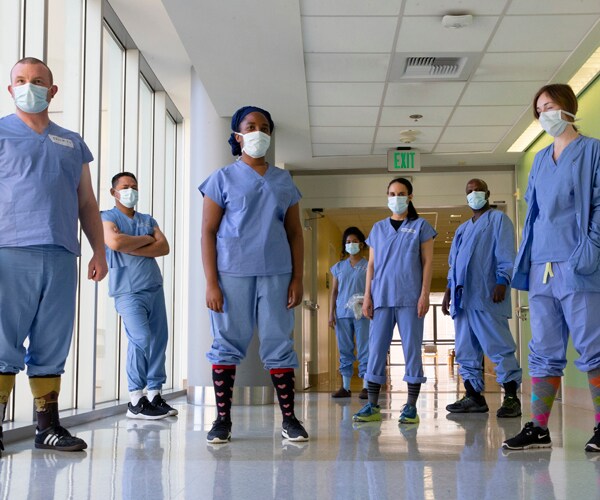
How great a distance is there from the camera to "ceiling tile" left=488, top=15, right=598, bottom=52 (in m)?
4.88

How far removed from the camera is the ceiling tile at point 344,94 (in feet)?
20.2

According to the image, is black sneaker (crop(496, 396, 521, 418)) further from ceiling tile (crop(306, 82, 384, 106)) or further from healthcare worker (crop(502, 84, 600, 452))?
ceiling tile (crop(306, 82, 384, 106))

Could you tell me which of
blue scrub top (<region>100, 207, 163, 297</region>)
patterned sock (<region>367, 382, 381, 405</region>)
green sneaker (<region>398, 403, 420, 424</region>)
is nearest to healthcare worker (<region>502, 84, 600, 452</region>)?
green sneaker (<region>398, 403, 420, 424</region>)

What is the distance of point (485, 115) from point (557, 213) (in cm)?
414

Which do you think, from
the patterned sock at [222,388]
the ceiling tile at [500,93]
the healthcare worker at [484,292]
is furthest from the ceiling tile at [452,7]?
the patterned sock at [222,388]

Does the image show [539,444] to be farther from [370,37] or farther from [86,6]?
[86,6]

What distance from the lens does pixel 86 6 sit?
5.52 metres

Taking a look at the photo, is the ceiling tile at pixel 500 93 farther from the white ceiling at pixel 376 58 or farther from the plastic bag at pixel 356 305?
the plastic bag at pixel 356 305

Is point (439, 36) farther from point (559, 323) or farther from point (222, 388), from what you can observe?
point (222, 388)

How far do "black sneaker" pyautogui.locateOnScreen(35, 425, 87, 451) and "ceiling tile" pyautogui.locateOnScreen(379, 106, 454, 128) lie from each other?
4.56 metres

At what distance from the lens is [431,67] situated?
19.0 feet

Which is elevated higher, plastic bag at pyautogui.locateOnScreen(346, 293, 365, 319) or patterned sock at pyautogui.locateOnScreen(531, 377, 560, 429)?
plastic bag at pyautogui.locateOnScreen(346, 293, 365, 319)

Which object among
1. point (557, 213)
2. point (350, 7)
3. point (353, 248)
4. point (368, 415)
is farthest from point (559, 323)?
point (353, 248)

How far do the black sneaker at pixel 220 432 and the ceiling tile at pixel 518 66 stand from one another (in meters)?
3.55
